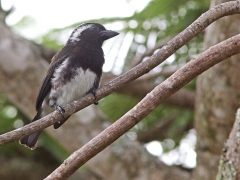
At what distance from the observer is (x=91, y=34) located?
408cm

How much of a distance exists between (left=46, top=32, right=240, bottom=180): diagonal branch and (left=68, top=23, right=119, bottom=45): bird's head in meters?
1.40

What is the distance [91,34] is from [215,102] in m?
1.04

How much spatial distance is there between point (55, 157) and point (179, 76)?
9.19 feet

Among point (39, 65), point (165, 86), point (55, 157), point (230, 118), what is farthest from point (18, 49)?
point (165, 86)

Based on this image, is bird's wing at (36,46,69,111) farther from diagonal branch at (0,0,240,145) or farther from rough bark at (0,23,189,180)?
rough bark at (0,23,189,180)

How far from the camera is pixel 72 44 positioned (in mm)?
3965

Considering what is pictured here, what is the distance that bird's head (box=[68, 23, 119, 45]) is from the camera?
13.3 ft

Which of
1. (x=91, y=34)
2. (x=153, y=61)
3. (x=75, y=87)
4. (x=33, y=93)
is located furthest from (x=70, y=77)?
(x=33, y=93)

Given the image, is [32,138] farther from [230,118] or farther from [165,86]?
[230,118]

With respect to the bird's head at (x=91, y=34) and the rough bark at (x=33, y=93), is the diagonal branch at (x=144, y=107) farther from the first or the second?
the rough bark at (x=33, y=93)

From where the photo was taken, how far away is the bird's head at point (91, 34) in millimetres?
4039

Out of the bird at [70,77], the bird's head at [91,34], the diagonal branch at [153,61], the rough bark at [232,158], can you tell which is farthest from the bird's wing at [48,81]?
the rough bark at [232,158]

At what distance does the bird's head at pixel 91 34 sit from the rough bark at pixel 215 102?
0.75 m

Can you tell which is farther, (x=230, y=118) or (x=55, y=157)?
(x=55, y=157)
